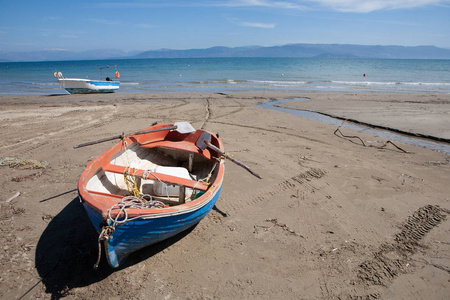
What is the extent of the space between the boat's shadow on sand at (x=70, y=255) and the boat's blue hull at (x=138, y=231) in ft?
1.67

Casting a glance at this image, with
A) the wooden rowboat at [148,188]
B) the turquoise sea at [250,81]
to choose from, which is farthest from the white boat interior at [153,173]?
the turquoise sea at [250,81]

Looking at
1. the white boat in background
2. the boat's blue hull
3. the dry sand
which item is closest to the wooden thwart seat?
the boat's blue hull

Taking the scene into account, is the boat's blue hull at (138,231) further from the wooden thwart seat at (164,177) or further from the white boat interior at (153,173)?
the white boat interior at (153,173)

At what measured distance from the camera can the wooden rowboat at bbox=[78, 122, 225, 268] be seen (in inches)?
122

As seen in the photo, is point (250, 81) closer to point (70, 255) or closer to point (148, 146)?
point (148, 146)

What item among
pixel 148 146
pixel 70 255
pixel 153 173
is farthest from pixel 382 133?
pixel 70 255

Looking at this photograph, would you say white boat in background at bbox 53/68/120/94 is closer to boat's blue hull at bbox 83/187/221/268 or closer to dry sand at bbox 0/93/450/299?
dry sand at bbox 0/93/450/299

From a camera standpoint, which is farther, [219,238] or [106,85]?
[106,85]

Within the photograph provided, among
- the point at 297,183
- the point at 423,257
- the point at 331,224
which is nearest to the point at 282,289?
the point at 331,224

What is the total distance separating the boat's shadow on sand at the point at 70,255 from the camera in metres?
3.40

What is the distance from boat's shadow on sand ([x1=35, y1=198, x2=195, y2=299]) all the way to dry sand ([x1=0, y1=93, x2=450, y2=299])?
0.02 meters

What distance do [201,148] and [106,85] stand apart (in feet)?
56.8

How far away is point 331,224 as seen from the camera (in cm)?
468

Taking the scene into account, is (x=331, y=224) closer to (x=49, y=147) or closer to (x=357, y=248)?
(x=357, y=248)
